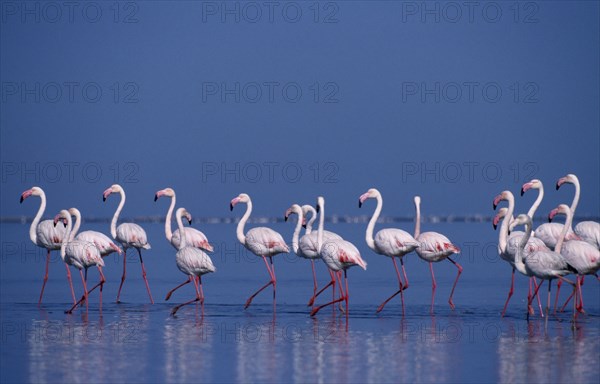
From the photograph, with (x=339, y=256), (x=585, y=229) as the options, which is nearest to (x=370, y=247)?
(x=339, y=256)

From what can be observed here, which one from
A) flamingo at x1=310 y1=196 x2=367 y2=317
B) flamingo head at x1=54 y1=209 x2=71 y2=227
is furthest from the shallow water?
flamingo head at x1=54 y1=209 x2=71 y2=227

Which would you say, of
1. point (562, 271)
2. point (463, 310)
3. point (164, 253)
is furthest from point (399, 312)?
point (164, 253)

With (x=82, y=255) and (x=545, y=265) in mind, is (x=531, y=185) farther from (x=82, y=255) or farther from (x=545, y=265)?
(x=82, y=255)

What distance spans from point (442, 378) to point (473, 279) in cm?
1000

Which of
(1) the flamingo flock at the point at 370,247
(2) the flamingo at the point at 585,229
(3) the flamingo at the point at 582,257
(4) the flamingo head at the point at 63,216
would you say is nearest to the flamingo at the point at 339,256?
(1) the flamingo flock at the point at 370,247

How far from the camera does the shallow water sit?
843 centimetres

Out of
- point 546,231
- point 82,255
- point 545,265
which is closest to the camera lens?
point 545,265

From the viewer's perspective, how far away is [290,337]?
1055 cm

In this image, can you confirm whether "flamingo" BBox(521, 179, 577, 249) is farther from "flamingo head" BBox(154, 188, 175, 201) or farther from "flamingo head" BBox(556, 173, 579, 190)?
"flamingo head" BBox(154, 188, 175, 201)

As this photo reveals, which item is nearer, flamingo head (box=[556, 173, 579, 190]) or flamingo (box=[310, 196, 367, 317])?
flamingo (box=[310, 196, 367, 317])

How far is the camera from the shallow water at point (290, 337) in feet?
27.7

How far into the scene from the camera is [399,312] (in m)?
12.9

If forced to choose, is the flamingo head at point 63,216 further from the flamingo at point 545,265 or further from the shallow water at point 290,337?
the flamingo at point 545,265

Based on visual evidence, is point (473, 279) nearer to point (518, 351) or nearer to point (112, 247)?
point (112, 247)
